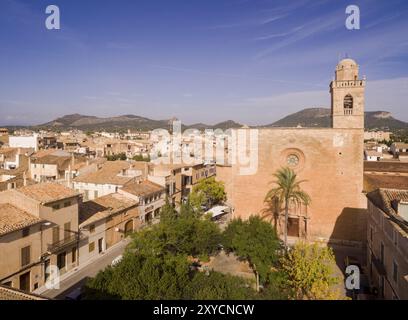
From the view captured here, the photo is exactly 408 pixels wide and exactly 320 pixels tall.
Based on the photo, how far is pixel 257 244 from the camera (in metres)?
17.8

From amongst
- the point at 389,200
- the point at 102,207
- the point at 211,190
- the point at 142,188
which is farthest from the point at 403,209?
the point at 211,190

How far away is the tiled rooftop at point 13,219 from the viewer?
16.2 metres

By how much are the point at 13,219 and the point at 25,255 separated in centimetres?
206

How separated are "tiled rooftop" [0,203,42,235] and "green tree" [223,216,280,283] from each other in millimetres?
11356

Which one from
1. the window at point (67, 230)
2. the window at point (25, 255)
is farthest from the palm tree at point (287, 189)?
the window at point (25, 255)

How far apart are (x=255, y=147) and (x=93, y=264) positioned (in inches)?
618

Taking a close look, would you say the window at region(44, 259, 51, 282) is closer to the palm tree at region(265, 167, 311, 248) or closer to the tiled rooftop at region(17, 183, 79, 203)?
the tiled rooftop at region(17, 183, 79, 203)

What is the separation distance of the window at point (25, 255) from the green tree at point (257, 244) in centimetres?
1124

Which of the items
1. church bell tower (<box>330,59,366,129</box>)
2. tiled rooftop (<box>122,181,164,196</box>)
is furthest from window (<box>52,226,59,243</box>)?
church bell tower (<box>330,59,366,129</box>)

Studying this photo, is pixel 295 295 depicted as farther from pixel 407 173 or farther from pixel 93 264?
pixel 407 173

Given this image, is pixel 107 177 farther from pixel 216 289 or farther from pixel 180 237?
pixel 216 289

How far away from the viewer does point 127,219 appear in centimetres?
2762
